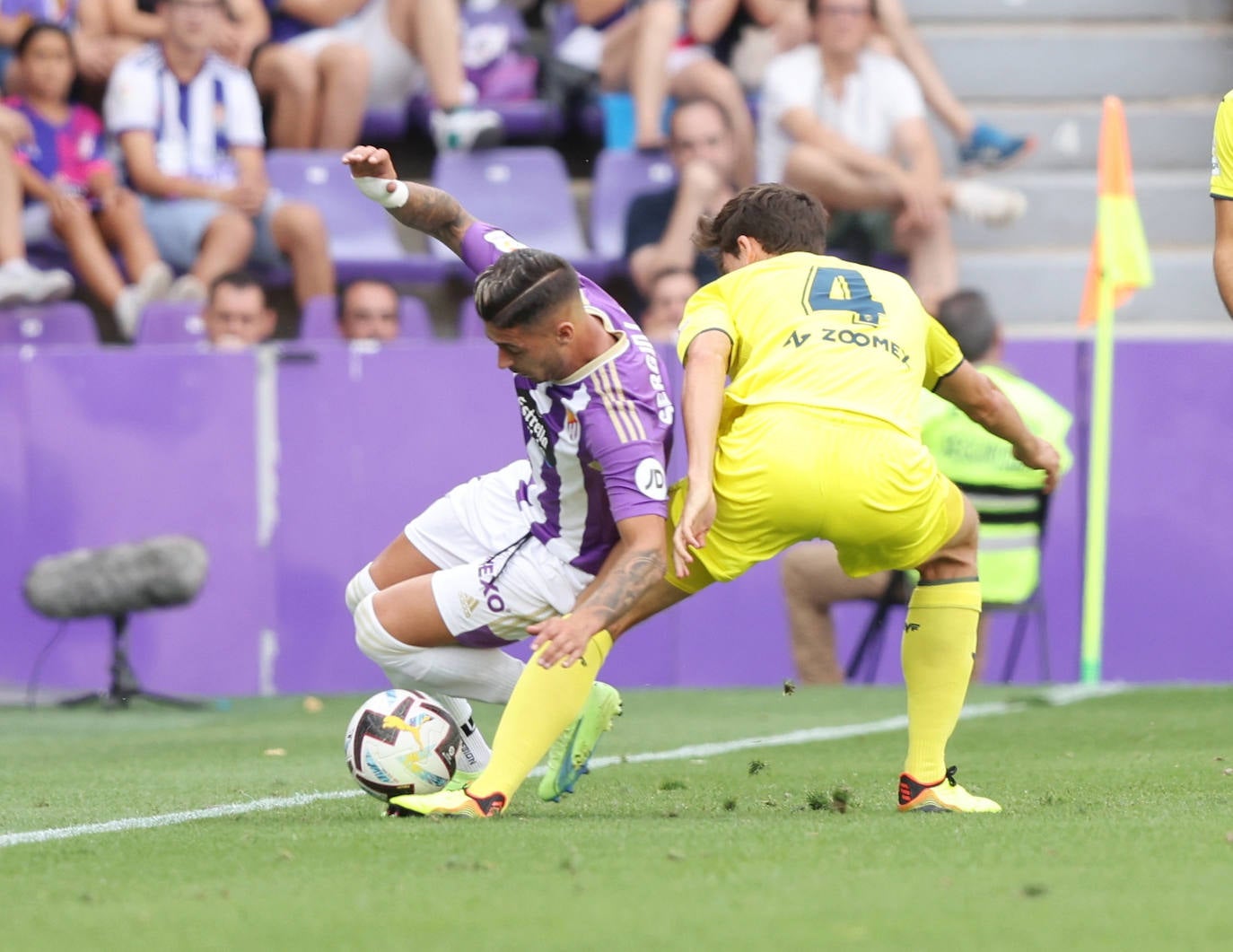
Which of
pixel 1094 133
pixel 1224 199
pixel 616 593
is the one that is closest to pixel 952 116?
pixel 1094 133

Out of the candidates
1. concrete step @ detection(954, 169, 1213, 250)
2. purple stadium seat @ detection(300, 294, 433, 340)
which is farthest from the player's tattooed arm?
concrete step @ detection(954, 169, 1213, 250)

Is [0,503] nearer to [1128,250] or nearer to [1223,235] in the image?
[1128,250]

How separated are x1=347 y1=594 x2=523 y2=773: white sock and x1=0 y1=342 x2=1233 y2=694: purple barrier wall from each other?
189 inches

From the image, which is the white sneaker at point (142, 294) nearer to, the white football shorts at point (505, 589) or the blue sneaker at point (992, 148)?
the blue sneaker at point (992, 148)

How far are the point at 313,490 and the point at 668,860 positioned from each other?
6.51m

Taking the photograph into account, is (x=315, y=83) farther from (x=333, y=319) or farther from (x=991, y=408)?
(x=991, y=408)

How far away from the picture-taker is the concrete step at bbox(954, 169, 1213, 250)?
41.7 feet

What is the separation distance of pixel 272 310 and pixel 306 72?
1.46 meters

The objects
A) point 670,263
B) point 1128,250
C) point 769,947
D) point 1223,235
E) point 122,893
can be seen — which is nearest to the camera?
point 769,947

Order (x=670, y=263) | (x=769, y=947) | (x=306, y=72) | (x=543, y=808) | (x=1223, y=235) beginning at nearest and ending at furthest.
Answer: (x=769, y=947), (x=543, y=808), (x=1223, y=235), (x=670, y=263), (x=306, y=72)

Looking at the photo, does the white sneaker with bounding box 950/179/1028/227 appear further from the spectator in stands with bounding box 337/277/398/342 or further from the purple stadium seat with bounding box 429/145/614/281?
the spectator in stands with bounding box 337/277/398/342

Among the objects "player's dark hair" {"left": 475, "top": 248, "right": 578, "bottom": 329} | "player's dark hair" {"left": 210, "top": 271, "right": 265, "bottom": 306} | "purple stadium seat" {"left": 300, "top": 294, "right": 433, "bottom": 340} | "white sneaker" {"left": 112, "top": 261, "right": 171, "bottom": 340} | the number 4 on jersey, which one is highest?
"player's dark hair" {"left": 475, "top": 248, "right": 578, "bottom": 329}

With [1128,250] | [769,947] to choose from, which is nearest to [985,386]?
[769,947]

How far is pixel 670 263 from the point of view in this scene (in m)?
10.9
